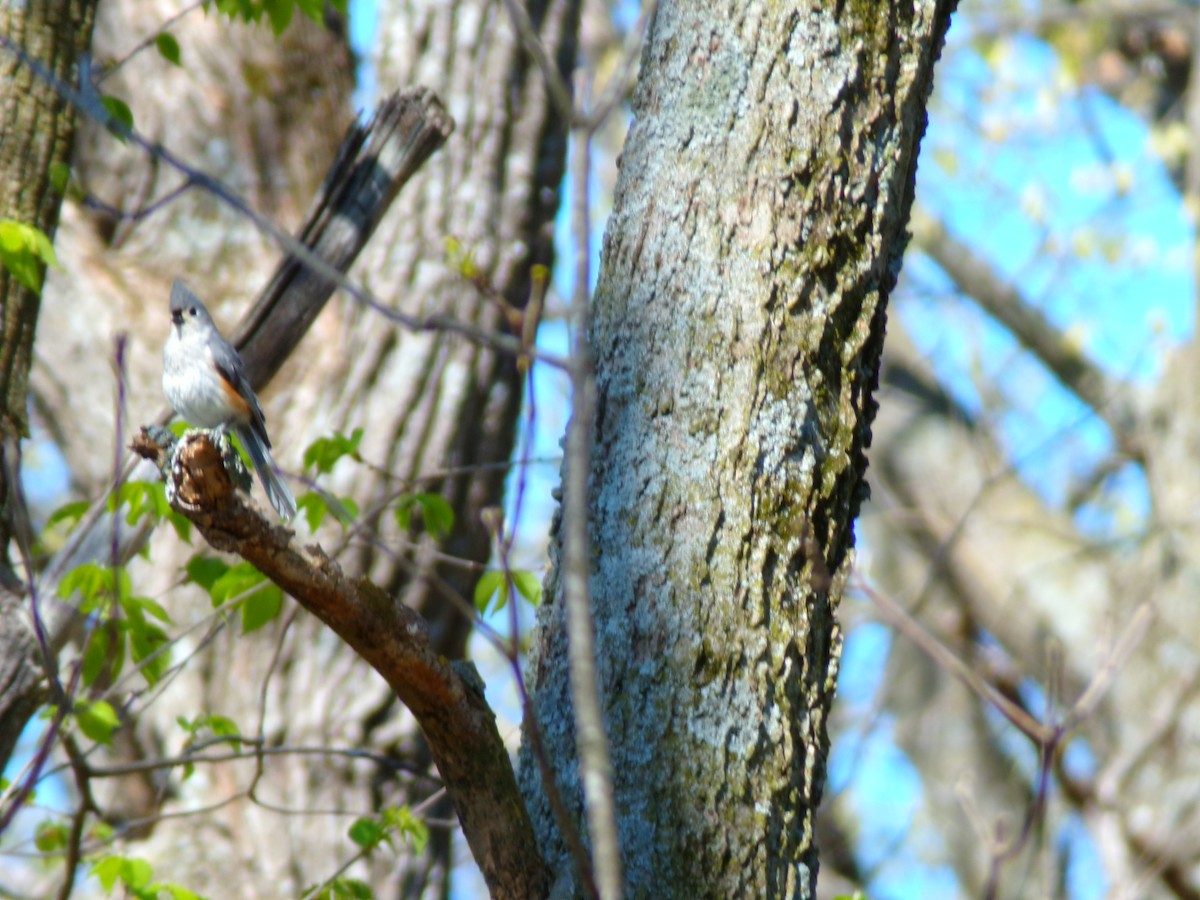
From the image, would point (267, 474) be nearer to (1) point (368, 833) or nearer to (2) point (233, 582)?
(2) point (233, 582)

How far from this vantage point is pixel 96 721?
239 centimetres

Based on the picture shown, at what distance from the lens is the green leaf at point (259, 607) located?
2.44m

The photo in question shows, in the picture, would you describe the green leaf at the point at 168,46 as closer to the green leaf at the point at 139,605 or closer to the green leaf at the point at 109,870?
the green leaf at the point at 139,605

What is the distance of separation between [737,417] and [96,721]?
147 cm

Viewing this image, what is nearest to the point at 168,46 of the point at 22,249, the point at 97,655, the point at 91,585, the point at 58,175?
the point at 58,175

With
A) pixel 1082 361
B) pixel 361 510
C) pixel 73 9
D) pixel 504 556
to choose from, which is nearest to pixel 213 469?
pixel 504 556

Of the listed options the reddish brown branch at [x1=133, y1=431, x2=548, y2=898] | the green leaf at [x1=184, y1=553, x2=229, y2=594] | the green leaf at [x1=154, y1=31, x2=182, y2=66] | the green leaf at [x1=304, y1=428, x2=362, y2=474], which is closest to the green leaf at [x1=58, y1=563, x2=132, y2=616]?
the green leaf at [x1=184, y1=553, x2=229, y2=594]

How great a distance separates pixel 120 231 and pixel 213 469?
3059 millimetres

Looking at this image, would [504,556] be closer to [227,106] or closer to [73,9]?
[73,9]

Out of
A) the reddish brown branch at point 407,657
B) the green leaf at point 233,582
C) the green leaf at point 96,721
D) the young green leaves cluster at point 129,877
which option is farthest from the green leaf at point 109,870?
the reddish brown branch at point 407,657

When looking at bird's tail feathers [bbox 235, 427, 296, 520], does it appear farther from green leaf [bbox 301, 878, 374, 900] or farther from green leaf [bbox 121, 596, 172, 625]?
green leaf [bbox 301, 878, 374, 900]

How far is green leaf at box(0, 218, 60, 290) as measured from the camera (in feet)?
7.10

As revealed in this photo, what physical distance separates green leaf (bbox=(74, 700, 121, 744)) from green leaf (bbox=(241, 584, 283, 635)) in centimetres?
30

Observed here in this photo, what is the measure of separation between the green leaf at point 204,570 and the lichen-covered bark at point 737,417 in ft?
3.56
